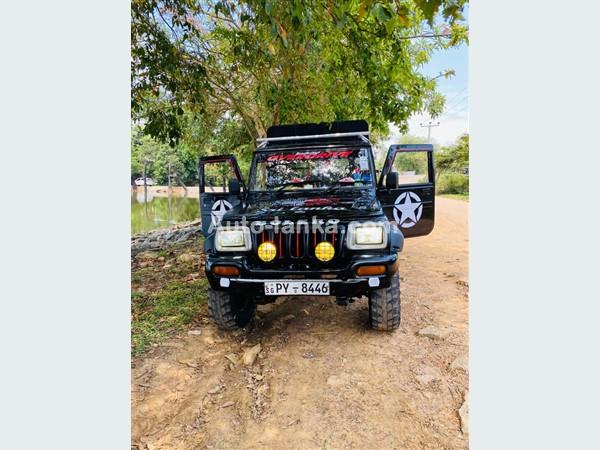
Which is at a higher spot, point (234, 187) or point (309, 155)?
point (309, 155)

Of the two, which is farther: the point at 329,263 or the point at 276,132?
the point at 276,132

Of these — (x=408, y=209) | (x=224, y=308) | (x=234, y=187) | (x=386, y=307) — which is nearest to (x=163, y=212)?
(x=234, y=187)

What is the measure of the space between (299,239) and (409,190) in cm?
122

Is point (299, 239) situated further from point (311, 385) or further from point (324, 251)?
point (311, 385)

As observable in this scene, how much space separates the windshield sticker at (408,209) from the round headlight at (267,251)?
1.23 metres

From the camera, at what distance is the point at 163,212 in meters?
7.74

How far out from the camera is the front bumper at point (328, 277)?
2.57m

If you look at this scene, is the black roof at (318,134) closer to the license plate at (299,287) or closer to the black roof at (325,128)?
the black roof at (325,128)

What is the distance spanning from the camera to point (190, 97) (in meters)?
4.42

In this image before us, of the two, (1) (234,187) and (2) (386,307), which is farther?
(1) (234,187)

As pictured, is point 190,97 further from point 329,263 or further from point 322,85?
point 329,263

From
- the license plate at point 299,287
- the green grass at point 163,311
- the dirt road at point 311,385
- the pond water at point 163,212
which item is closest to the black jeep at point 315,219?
the license plate at point 299,287

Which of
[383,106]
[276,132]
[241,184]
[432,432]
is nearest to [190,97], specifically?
[276,132]

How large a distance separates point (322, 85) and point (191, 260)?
10.2ft
